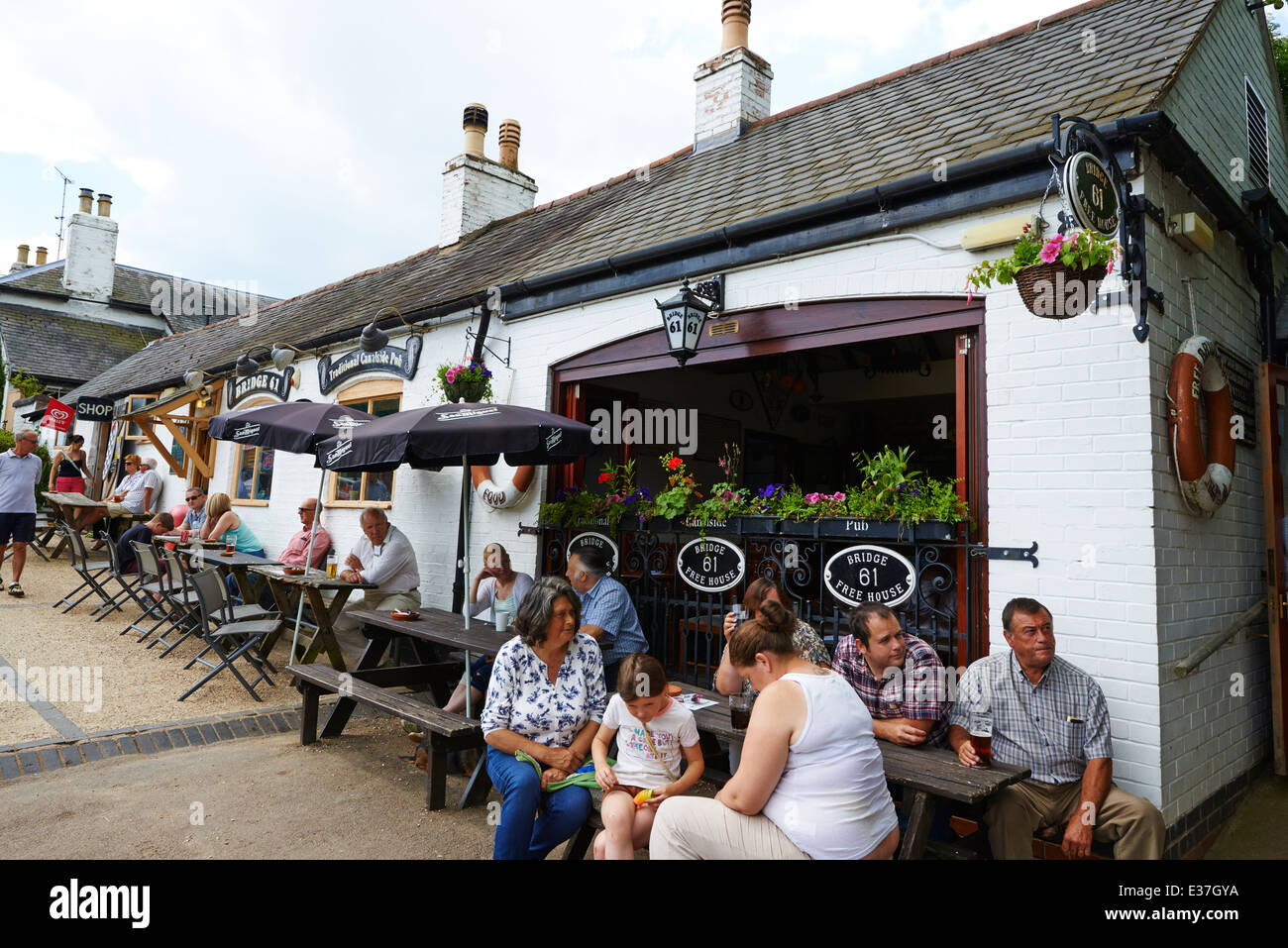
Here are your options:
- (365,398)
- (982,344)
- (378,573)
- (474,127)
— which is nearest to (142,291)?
(474,127)

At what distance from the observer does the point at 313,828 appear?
3.42 m

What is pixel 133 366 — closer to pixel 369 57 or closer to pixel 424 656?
pixel 369 57

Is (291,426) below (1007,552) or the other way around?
the other way around

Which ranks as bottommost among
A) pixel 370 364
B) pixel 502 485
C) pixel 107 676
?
pixel 107 676

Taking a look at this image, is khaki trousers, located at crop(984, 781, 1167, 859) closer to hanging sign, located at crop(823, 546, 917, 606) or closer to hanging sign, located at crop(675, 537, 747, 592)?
hanging sign, located at crop(823, 546, 917, 606)

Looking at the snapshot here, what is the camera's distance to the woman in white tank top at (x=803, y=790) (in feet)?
7.49

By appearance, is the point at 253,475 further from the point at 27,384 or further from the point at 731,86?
the point at 27,384

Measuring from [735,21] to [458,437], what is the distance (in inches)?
211

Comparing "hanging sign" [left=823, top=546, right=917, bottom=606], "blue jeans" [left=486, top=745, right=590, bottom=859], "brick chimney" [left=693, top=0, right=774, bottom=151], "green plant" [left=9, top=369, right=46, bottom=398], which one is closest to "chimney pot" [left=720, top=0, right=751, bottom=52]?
"brick chimney" [left=693, top=0, right=774, bottom=151]

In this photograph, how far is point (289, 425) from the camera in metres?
6.14

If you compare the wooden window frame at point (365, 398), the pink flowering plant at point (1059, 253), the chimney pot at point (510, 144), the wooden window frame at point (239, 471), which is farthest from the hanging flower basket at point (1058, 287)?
the wooden window frame at point (239, 471)

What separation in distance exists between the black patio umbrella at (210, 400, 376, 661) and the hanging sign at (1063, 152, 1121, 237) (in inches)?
189

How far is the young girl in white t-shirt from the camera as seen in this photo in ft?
8.98
